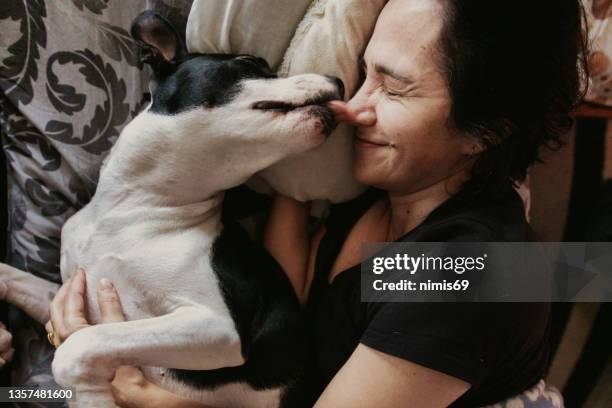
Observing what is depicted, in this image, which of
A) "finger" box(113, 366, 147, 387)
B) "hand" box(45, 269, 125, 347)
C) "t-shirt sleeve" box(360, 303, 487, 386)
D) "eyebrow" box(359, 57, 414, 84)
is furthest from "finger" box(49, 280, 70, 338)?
"eyebrow" box(359, 57, 414, 84)

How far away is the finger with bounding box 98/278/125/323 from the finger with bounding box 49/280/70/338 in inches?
3.2

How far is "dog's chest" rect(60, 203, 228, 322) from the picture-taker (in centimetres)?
97

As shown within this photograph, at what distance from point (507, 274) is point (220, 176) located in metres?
0.51

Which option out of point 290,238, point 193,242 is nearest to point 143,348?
point 193,242

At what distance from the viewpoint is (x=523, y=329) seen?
0.89 metres

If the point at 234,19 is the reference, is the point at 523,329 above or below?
below

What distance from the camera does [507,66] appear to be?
0.88m

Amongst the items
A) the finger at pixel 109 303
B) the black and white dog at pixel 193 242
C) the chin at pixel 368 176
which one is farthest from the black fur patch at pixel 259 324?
the chin at pixel 368 176

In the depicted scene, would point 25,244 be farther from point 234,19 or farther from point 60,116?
point 234,19

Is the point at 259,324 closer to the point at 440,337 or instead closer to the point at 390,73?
the point at 440,337

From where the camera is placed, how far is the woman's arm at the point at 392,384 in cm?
85

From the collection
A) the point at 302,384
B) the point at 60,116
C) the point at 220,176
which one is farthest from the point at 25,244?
the point at 302,384

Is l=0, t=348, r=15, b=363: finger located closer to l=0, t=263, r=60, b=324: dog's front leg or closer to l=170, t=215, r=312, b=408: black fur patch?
l=0, t=263, r=60, b=324: dog's front leg

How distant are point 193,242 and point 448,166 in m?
0.48
